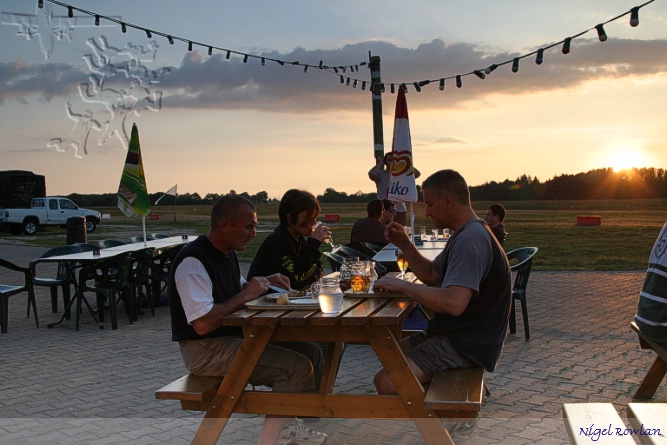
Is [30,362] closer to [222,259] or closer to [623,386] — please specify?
[222,259]

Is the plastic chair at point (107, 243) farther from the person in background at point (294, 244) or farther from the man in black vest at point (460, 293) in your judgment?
the man in black vest at point (460, 293)

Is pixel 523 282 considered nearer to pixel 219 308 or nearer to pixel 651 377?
pixel 651 377

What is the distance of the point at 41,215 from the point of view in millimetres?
38500

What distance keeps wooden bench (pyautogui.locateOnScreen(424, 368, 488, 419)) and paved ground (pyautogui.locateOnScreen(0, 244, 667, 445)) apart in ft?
2.94

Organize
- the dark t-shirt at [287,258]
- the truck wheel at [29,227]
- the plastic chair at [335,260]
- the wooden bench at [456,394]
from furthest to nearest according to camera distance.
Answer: the truck wheel at [29,227]
the plastic chair at [335,260]
the dark t-shirt at [287,258]
the wooden bench at [456,394]

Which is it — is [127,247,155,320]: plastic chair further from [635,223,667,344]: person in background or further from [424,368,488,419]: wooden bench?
[635,223,667,344]: person in background

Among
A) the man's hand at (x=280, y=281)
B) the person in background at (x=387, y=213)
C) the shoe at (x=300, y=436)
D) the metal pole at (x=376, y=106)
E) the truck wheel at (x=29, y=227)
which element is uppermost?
the metal pole at (x=376, y=106)

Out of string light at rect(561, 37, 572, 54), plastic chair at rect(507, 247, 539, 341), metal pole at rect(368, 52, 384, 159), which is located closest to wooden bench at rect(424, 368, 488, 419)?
plastic chair at rect(507, 247, 539, 341)

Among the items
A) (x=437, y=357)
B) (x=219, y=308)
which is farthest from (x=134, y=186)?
(x=437, y=357)

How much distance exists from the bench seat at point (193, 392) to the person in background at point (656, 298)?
9.17 feet

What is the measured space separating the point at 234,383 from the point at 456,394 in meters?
1.17

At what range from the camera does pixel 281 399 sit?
3.87m

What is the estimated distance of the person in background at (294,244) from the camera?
16.7 ft

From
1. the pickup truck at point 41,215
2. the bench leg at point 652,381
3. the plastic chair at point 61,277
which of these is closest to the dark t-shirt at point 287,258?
the bench leg at point 652,381
